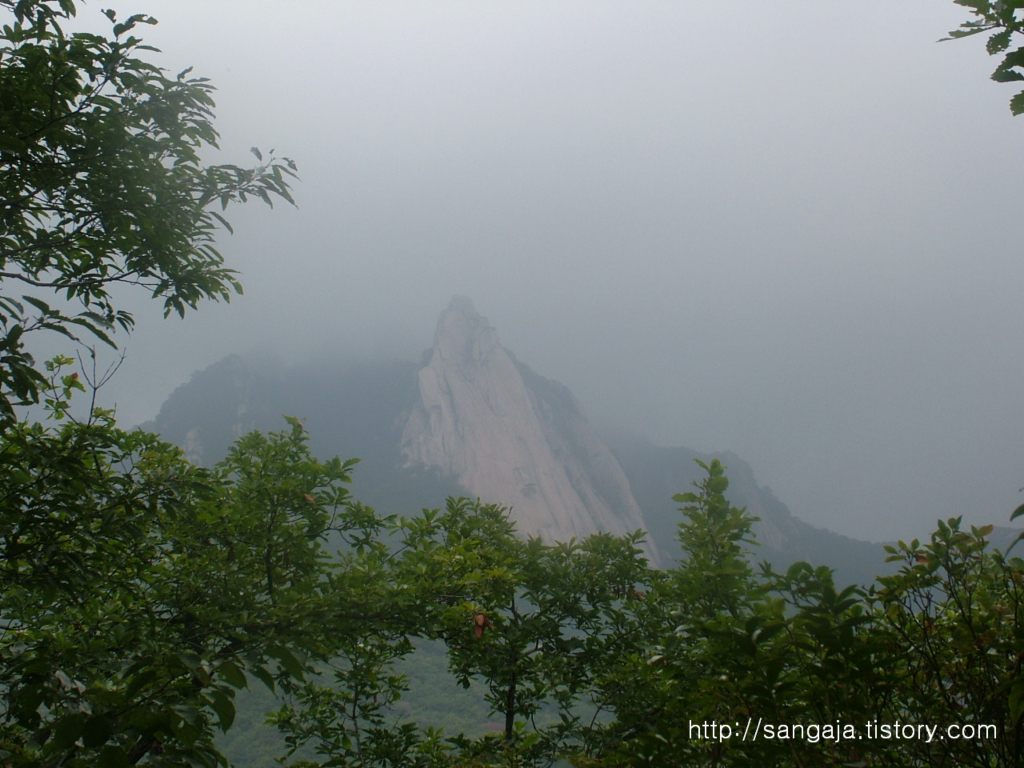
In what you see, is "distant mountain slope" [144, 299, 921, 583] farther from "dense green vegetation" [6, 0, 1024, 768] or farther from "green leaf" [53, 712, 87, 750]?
"green leaf" [53, 712, 87, 750]

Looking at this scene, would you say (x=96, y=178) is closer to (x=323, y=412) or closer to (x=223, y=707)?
(x=223, y=707)

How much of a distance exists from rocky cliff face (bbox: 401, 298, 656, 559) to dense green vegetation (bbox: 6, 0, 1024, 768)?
242ft

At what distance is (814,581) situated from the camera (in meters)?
2.25

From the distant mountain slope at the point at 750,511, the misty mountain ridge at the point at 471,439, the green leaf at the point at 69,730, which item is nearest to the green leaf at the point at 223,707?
A: the green leaf at the point at 69,730

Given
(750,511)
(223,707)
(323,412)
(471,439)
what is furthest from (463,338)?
(223,707)

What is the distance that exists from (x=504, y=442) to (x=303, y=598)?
94814 mm

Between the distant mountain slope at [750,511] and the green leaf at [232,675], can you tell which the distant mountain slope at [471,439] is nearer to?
the distant mountain slope at [750,511]

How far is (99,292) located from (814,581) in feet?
15.3

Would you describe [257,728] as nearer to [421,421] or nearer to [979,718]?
[979,718]

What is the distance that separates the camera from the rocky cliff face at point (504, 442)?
9081cm

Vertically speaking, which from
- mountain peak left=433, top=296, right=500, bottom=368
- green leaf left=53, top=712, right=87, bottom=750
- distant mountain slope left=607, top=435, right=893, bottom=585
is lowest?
green leaf left=53, top=712, right=87, bottom=750

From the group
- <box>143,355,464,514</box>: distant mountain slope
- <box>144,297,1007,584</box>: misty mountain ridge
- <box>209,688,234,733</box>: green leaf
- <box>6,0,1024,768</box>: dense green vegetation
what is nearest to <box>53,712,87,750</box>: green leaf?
<box>6,0,1024,768</box>: dense green vegetation

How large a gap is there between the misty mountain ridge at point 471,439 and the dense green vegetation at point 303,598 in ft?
233

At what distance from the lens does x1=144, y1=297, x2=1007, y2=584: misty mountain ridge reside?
87.9m
